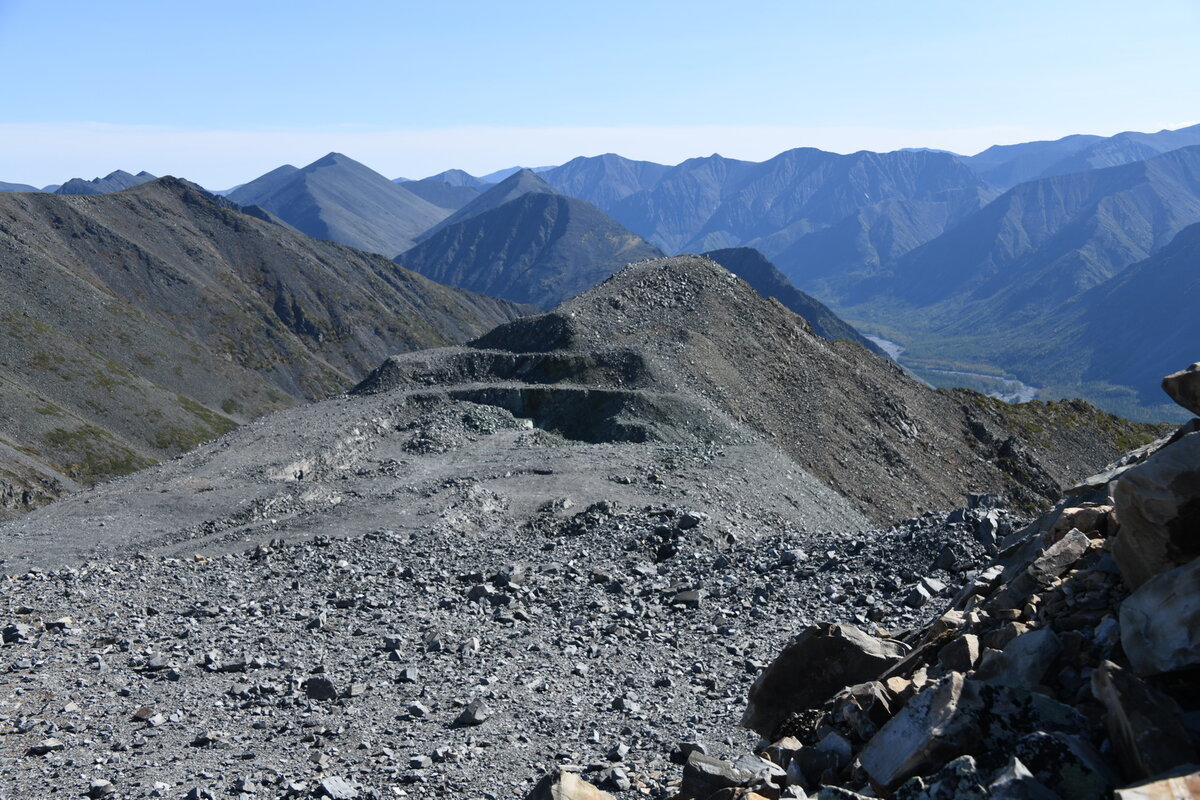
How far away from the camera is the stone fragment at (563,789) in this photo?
8.93 m

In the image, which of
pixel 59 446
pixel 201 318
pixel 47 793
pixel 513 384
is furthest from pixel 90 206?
pixel 47 793

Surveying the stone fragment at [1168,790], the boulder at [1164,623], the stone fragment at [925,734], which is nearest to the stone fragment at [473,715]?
the stone fragment at [925,734]

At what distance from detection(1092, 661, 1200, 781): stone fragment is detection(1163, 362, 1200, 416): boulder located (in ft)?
11.2

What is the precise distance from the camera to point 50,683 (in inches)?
548

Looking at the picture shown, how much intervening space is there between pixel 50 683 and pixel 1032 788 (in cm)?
1393

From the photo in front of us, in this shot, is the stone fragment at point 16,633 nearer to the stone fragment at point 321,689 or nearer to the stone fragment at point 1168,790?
the stone fragment at point 321,689

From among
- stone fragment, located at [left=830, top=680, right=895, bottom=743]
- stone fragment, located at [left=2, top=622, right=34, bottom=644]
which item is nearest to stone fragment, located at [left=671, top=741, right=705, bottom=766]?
stone fragment, located at [left=830, top=680, right=895, bottom=743]

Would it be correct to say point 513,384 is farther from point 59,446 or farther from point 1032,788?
point 59,446

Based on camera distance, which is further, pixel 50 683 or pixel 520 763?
pixel 50 683

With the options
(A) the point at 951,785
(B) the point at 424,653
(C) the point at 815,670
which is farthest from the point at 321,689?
(A) the point at 951,785

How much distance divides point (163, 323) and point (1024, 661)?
141 m

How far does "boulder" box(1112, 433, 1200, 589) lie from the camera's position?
295 inches

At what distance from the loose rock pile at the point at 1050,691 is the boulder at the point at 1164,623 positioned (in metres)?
0.01

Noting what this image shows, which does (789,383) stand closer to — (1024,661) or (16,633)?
(16,633)
